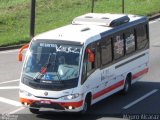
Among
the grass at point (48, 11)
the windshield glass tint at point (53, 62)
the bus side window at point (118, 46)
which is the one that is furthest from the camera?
the grass at point (48, 11)

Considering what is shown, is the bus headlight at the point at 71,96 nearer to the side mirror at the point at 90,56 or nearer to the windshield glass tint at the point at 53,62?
the windshield glass tint at the point at 53,62

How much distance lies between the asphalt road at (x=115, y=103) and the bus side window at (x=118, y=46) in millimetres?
1442

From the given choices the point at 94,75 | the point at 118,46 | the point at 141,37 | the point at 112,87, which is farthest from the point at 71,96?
the point at 141,37

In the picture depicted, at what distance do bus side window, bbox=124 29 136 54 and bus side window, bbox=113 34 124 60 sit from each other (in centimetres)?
37

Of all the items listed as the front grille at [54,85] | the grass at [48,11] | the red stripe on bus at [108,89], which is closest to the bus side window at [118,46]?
the red stripe on bus at [108,89]

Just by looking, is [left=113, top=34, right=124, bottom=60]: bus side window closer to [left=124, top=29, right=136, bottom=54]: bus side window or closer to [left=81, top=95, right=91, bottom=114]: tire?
[left=124, top=29, right=136, bottom=54]: bus side window

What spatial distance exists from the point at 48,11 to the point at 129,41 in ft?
75.5

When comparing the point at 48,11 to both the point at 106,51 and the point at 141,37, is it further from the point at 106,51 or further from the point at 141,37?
the point at 106,51

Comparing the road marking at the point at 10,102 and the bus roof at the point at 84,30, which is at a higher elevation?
the bus roof at the point at 84,30

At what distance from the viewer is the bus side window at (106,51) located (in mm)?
19281

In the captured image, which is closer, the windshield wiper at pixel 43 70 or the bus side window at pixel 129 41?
the windshield wiper at pixel 43 70

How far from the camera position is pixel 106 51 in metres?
19.6

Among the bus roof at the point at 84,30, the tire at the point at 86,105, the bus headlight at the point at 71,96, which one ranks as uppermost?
the bus roof at the point at 84,30

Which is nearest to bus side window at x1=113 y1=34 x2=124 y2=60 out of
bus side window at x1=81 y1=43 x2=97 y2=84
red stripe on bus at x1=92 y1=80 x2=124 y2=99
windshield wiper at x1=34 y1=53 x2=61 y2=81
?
red stripe on bus at x1=92 y1=80 x2=124 y2=99
